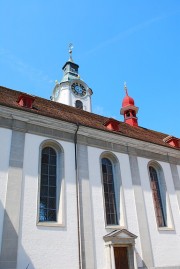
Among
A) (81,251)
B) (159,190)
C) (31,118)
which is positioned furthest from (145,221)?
(31,118)

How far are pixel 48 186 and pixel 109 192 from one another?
3114 millimetres

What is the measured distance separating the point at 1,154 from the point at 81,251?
192 inches

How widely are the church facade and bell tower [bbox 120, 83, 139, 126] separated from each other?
6201 mm

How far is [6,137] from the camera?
11.0 meters

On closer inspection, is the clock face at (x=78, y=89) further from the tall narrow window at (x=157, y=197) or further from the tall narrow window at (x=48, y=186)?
the tall narrow window at (x=48, y=186)

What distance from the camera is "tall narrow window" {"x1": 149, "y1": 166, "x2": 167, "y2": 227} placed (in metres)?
13.9

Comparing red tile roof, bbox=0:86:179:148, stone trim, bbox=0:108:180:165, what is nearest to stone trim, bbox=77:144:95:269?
stone trim, bbox=0:108:180:165

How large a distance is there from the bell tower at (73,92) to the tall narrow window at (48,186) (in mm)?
→ 18947

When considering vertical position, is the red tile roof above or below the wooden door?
above

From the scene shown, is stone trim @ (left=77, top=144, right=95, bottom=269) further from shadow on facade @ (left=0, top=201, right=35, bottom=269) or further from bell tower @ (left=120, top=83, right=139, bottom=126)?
bell tower @ (left=120, top=83, right=139, bottom=126)

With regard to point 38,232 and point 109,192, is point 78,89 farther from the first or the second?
point 38,232

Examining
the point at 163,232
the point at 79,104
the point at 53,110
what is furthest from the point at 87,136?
the point at 79,104

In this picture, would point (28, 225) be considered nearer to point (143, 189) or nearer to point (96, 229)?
point (96, 229)

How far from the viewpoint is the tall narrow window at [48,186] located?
10773 millimetres
